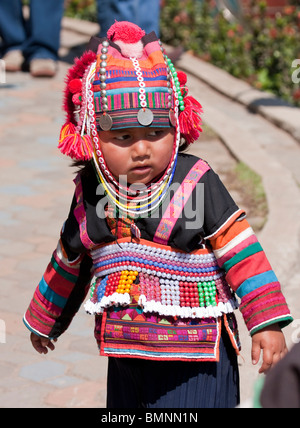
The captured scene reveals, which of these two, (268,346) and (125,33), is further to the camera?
(125,33)

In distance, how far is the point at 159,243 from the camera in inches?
97.3

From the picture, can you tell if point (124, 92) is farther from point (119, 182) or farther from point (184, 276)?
point (184, 276)

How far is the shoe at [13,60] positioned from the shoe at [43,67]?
1.20ft

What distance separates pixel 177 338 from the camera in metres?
2.44

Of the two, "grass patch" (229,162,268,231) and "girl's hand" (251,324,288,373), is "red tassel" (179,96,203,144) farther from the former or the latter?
"grass patch" (229,162,268,231)

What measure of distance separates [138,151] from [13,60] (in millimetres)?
6841

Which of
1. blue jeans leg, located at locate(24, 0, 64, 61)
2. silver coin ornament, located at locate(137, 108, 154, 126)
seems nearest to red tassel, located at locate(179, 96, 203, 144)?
silver coin ornament, located at locate(137, 108, 154, 126)

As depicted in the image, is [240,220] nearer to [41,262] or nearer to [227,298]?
[227,298]

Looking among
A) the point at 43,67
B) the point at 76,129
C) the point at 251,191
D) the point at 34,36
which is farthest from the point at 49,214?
the point at 34,36

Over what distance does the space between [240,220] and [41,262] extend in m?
2.44

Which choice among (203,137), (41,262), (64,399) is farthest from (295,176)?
(64,399)

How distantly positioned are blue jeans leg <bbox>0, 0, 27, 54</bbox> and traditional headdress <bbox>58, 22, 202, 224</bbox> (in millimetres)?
6709

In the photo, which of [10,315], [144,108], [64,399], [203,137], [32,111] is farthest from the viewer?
[32,111]

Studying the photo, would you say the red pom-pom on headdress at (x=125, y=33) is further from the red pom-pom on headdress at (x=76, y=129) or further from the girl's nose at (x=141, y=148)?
the girl's nose at (x=141, y=148)
